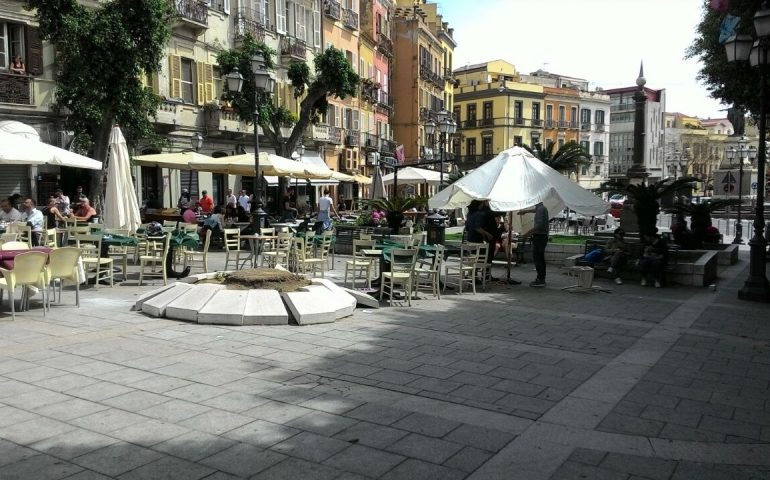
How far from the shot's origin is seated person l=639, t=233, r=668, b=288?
1195 centimetres

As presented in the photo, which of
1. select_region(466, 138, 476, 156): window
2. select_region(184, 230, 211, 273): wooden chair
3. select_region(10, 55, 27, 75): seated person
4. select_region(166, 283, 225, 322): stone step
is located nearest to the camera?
select_region(166, 283, 225, 322): stone step

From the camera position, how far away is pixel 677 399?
5.28m

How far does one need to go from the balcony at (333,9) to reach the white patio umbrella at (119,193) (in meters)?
24.4

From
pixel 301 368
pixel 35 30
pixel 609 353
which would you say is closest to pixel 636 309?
pixel 609 353

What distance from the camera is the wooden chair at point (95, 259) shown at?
33.0ft

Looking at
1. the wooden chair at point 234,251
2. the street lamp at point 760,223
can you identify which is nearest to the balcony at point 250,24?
the wooden chair at point 234,251

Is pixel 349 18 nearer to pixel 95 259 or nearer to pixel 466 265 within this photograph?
pixel 466 265

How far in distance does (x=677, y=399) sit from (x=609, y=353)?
1.60 m

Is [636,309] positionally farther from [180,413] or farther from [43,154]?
[43,154]

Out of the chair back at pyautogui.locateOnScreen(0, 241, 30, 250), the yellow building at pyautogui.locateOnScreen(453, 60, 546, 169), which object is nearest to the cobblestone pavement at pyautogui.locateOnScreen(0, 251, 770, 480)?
the chair back at pyautogui.locateOnScreen(0, 241, 30, 250)

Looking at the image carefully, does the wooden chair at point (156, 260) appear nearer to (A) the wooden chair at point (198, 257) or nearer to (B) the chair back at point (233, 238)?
(A) the wooden chair at point (198, 257)

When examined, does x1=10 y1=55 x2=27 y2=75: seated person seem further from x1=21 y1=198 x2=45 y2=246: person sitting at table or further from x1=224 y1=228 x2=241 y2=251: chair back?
x1=224 y1=228 x2=241 y2=251: chair back

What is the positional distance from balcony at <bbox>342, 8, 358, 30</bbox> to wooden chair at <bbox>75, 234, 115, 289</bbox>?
29.3 m

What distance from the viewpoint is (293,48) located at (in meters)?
31.4
